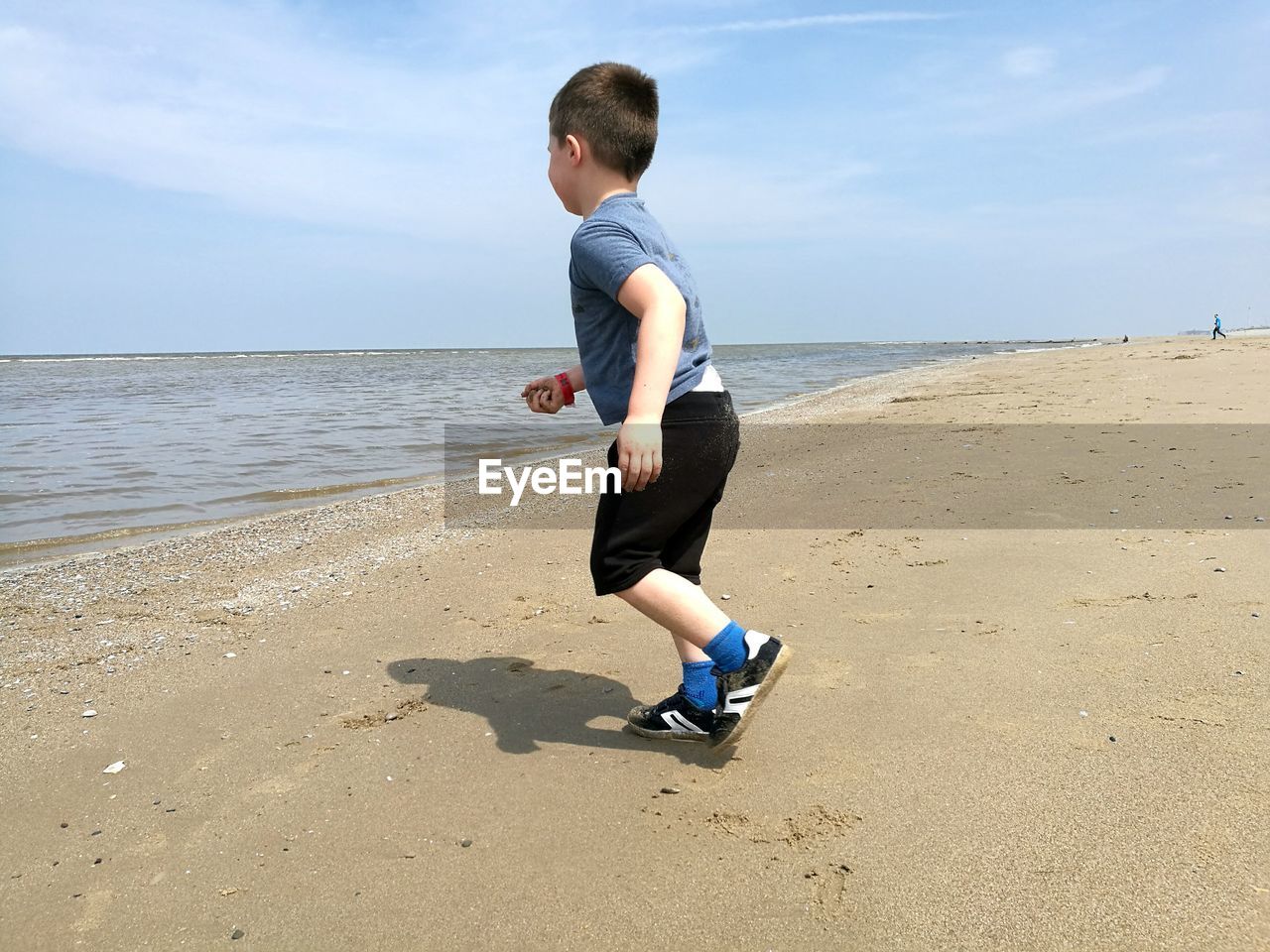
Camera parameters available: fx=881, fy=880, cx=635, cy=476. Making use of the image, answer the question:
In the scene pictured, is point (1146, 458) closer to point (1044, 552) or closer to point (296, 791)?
point (1044, 552)

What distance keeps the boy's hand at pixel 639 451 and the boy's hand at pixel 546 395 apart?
1.82 feet

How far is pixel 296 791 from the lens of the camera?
2.22m

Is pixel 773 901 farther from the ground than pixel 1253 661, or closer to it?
closer to it

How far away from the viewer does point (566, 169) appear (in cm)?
231

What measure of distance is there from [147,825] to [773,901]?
4.87 ft

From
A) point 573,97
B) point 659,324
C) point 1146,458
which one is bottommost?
point 1146,458

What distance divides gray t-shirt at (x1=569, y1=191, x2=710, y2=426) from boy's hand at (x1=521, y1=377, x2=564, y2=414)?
8.9 inches

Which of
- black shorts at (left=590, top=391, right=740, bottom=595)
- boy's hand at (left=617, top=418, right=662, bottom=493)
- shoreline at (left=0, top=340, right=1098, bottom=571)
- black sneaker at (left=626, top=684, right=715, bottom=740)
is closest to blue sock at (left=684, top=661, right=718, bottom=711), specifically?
black sneaker at (left=626, top=684, right=715, bottom=740)

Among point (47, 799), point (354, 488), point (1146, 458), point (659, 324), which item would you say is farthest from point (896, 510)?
point (354, 488)

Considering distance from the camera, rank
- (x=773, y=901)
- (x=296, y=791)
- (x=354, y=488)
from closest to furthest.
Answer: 1. (x=773, y=901)
2. (x=296, y=791)
3. (x=354, y=488)

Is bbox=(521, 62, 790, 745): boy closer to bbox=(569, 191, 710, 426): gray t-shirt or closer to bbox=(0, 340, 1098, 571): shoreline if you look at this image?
bbox=(569, 191, 710, 426): gray t-shirt

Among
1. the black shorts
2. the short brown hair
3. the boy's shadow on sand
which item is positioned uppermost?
the short brown hair

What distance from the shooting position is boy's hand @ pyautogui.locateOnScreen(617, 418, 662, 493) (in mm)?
1999

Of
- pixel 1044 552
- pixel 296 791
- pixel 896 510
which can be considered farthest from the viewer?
pixel 896 510
